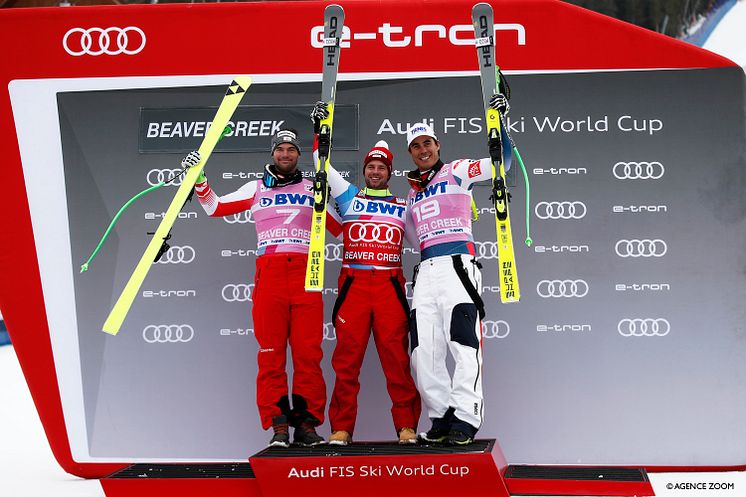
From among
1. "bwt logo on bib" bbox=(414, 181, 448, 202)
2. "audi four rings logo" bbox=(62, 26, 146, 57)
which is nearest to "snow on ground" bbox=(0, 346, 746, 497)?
"bwt logo on bib" bbox=(414, 181, 448, 202)

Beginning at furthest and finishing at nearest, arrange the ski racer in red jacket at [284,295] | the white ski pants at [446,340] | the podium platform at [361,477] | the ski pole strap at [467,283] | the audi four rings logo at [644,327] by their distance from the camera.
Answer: the audi four rings logo at [644,327] < the ski racer in red jacket at [284,295] < the ski pole strap at [467,283] < the white ski pants at [446,340] < the podium platform at [361,477]

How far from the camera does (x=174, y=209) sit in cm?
405

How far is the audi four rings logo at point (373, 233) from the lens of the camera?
159 inches

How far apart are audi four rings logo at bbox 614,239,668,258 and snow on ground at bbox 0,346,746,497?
1298 millimetres

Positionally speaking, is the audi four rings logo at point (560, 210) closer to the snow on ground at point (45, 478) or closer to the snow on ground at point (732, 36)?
the snow on ground at point (45, 478)

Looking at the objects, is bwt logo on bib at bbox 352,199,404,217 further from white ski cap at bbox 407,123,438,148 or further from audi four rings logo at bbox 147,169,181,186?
audi four rings logo at bbox 147,169,181,186

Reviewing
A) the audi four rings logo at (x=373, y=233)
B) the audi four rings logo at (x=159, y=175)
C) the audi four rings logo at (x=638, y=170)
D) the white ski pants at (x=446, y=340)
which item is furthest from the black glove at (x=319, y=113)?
the audi four rings logo at (x=638, y=170)

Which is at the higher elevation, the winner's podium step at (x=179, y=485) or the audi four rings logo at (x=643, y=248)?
the audi four rings logo at (x=643, y=248)

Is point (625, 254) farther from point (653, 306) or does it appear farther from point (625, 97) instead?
point (625, 97)

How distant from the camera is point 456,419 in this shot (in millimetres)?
3705

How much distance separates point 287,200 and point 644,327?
225 centimetres

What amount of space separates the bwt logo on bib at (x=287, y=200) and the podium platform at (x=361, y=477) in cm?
134

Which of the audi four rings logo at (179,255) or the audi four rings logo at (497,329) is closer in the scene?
the audi four rings logo at (497,329)

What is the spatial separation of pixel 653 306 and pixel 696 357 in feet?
1.28
